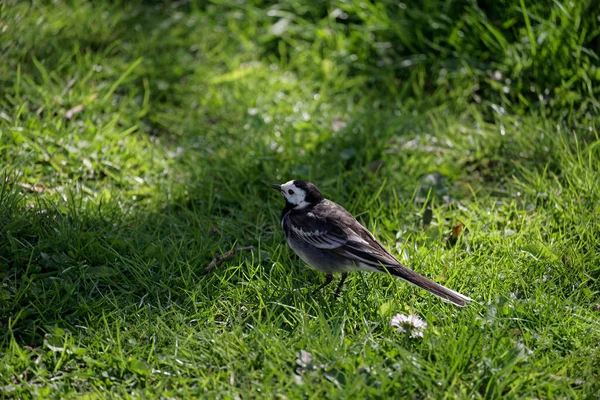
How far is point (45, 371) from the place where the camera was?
380 centimetres

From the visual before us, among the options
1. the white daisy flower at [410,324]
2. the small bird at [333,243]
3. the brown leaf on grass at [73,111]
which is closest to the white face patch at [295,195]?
the small bird at [333,243]

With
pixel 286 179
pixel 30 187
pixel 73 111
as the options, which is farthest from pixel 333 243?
pixel 73 111

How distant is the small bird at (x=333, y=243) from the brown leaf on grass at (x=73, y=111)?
2.47m

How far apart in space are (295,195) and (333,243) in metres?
0.58

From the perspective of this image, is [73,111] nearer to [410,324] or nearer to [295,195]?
[295,195]

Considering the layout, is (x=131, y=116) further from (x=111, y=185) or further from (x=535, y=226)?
(x=535, y=226)

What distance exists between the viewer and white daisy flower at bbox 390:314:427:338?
3971 millimetres

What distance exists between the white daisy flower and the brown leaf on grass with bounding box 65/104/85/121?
146 inches

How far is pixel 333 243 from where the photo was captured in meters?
4.55

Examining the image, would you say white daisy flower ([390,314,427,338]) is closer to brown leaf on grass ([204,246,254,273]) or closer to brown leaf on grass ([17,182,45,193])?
brown leaf on grass ([204,246,254,273])

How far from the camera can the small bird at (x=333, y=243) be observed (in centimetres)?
427

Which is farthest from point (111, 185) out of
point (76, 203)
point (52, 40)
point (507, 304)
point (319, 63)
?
point (507, 304)

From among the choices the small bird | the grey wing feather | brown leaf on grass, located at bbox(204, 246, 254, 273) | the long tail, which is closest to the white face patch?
the small bird

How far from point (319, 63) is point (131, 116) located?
80.2 inches
